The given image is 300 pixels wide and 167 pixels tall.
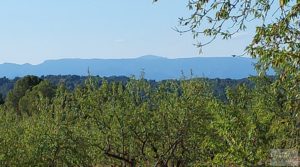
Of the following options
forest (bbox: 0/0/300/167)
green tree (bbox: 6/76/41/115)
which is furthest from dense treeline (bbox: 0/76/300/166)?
green tree (bbox: 6/76/41/115)

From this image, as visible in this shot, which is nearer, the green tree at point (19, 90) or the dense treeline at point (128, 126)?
the dense treeline at point (128, 126)

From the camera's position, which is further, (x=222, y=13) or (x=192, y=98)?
(x=192, y=98)

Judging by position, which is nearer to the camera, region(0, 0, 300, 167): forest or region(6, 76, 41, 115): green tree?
region(0, 0, 300, 167): forest

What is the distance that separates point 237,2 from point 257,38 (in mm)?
667

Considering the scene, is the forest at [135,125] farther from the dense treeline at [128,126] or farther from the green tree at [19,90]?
the green tree at [19,90]

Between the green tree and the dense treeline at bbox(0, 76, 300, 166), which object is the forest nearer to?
the dense treeline at bbox(0, 76, 300, 166)

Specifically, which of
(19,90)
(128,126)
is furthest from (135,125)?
(19,90)

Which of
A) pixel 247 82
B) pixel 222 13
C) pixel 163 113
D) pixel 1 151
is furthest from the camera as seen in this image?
pixel 247 82

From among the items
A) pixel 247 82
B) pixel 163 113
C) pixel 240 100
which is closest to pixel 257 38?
pixel 163 113

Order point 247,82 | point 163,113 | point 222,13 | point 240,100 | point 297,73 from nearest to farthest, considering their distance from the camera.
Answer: point 297,73, point 222,13, point 163,113, point 240,100, point 247,82

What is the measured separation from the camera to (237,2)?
6.53 meters

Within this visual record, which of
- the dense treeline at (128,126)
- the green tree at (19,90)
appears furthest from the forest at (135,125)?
the green tree at (19,90)

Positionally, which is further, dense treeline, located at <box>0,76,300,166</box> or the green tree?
the green tree

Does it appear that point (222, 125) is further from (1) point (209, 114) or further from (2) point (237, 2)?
(2) point (237, 2)
